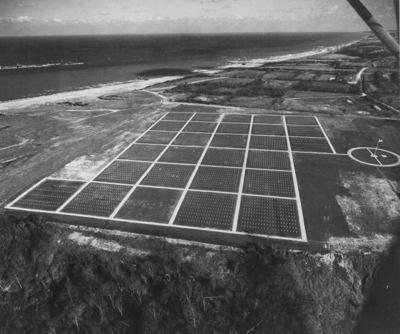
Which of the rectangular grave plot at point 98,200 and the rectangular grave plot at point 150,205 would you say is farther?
the rectangular grave plot at point 98,200

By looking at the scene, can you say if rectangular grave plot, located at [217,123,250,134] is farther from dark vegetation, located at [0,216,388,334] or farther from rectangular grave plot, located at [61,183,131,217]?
dark vegetation, located at [0,216,388,334]

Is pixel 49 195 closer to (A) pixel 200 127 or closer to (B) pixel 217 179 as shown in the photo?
(B) pixel 217 179

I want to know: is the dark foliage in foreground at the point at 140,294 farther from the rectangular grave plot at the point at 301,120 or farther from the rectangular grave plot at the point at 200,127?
the rectangular grave plot at the point at 301,120

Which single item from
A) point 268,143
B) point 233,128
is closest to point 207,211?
point 268,143

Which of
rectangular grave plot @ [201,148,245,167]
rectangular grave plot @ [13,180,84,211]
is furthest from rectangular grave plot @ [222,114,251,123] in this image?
rectangular grave plot @ [13,180,84,211]

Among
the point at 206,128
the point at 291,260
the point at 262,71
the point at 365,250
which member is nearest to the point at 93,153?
the point at 206,128

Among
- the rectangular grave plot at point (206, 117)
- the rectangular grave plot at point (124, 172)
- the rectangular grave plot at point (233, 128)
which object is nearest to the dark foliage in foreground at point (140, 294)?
the rectangular grave plot at point (124, 172)

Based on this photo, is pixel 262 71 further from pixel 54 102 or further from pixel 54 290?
pixel 54 290
